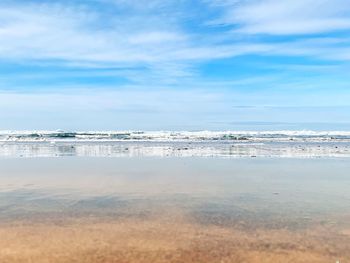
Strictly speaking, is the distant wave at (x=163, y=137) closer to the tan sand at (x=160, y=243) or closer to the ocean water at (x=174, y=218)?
the ocean water at (x=174, y=218)

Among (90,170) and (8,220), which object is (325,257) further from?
(90,170)

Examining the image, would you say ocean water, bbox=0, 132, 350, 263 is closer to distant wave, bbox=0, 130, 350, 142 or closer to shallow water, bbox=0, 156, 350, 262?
shallow water, bbox=0, 156, 350, 262

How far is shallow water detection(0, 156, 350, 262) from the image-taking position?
291 inches

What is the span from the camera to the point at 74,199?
39.7 feet

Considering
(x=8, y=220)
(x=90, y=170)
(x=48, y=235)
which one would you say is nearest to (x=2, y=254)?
(x=48, y=235)

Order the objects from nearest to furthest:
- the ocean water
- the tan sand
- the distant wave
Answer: the tan sand < the ocean water < the distant wave

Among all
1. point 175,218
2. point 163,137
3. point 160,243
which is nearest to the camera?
point 160,243

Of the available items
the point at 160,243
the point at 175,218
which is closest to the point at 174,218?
the point at 175,218

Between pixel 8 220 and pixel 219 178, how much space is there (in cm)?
861

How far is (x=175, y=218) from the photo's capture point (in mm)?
9789

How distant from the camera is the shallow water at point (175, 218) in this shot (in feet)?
24.3

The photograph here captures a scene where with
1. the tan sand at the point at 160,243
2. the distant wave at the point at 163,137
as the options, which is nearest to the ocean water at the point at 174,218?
the tan sand at the point at 160,243

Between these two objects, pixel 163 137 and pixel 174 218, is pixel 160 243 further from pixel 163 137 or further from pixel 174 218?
pixel 163 137

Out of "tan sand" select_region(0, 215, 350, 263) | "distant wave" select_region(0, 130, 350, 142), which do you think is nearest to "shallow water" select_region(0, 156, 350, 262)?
"tan sand" select_region(0, 215, 350, 263)
